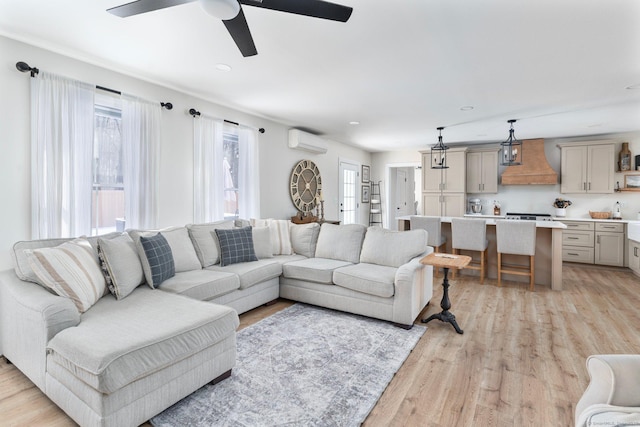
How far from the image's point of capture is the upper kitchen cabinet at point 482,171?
22.4 ft

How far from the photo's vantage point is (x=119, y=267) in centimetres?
246

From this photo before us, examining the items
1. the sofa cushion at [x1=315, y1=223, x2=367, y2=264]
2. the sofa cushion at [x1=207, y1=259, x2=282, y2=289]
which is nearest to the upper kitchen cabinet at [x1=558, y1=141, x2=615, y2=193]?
the sofa cushion at [x1=315, y1=223, x2=367, y2=264]

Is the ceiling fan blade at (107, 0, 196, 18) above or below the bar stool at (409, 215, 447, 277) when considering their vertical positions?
above

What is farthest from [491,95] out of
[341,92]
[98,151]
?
[98,151]

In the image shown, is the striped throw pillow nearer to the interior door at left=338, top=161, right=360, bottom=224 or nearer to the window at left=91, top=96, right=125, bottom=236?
the window at left=91, top=96, right=125, bottom=236

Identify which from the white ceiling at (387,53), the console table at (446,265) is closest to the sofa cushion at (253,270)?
the console table at (446,265)

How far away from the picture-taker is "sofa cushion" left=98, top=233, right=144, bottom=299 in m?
2.40

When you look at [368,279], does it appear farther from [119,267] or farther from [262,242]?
[119,267]

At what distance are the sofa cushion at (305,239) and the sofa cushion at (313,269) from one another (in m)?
0.31

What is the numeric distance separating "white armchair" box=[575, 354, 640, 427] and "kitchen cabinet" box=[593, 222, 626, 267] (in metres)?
5.79

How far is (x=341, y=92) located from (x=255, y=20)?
1.68 m

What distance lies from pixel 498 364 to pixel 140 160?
147 inches

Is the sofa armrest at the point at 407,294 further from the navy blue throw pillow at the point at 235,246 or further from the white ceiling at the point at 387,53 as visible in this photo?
the white ceiling at the point at 387,53

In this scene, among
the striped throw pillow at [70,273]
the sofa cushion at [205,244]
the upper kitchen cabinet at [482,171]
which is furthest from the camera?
the upper kitchen cabinet at [482,171]
